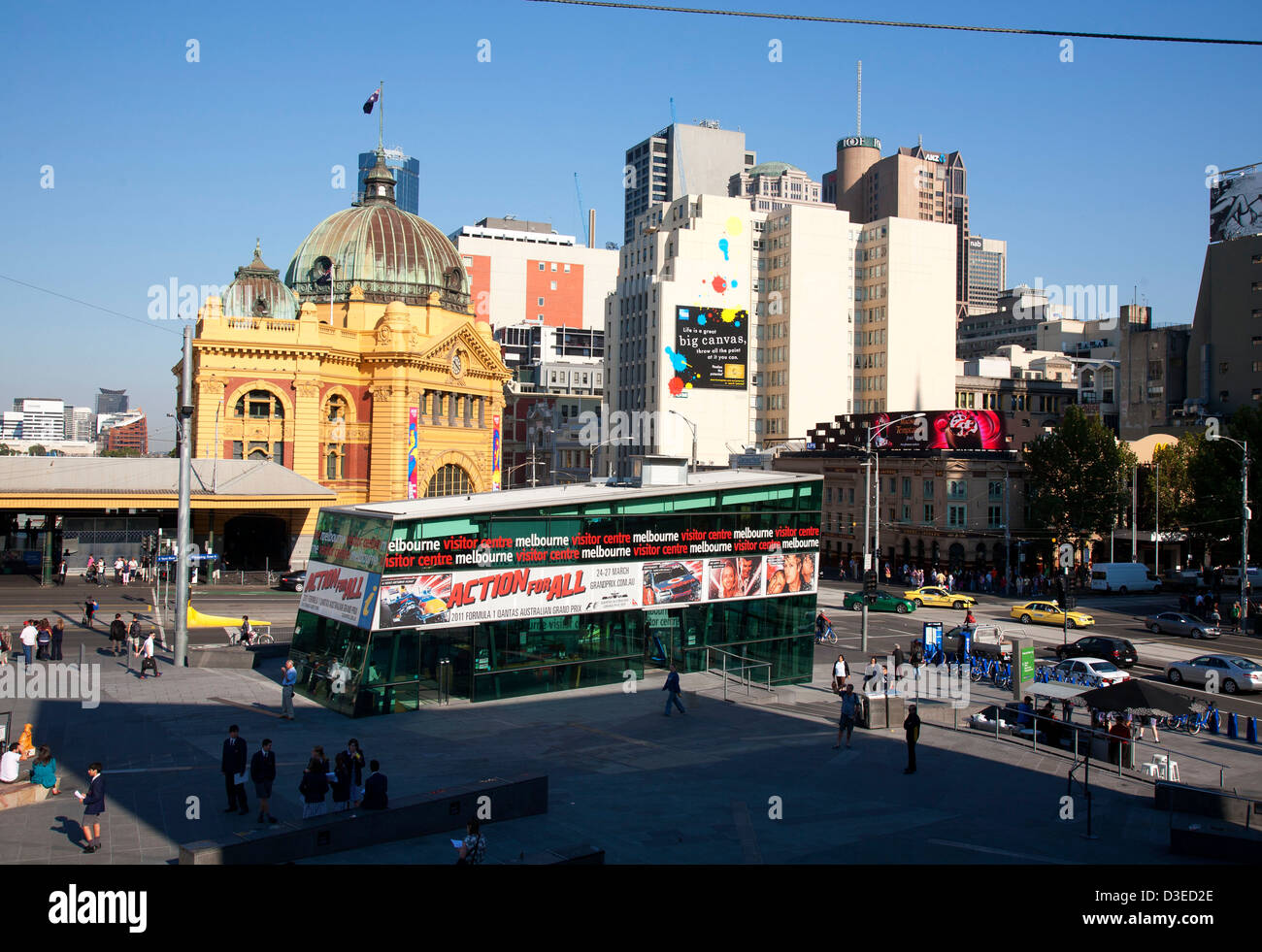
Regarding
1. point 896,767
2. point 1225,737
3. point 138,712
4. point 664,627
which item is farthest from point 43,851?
point 1225,737

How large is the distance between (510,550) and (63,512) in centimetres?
3936

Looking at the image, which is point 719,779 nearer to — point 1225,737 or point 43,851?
point 43,851

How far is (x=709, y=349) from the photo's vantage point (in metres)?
101

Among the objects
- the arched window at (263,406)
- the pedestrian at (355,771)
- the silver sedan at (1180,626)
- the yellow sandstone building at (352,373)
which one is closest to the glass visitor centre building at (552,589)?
the pedestrian at (355,771)

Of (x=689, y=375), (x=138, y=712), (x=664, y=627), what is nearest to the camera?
(x=138, y=712)

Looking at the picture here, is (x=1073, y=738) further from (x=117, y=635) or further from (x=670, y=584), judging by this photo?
(x=117, y=635)

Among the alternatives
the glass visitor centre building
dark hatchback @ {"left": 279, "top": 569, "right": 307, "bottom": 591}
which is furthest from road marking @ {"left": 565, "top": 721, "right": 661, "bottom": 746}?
dark hatchback @ {"left": 279, "top": 569, "right": 307, "bottom": 591}

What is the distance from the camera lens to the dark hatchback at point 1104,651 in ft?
129

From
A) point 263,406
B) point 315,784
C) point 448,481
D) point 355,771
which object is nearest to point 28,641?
point 355,771

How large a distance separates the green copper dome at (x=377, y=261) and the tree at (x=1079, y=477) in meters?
41.3

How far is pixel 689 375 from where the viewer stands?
100250 mm

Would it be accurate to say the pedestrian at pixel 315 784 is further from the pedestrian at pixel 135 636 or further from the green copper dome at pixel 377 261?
the green copper dome at pixel 377 261

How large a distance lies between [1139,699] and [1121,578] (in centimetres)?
4480

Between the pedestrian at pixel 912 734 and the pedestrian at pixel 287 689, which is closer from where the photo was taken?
the pedestrian at pixel 912 734
